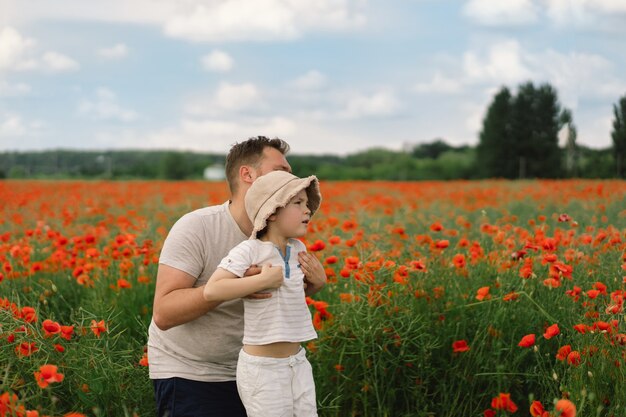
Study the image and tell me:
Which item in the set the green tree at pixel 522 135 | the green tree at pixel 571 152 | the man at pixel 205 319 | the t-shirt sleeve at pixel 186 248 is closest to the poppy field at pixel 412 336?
the man at pixel 205 319

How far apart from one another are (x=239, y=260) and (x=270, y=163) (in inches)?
20.2

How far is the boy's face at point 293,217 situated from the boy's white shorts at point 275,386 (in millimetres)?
431

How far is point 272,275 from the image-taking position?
7.77 ft

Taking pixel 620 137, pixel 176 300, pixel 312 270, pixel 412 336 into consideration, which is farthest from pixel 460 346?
pixel 620 137

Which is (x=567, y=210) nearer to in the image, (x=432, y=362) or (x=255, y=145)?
(x=432, y=362)

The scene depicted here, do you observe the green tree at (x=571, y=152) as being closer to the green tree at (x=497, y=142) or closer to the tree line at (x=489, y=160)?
the tree line at (x=489, y=160)

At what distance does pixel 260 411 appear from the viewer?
2412 millimetres

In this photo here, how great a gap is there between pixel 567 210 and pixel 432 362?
6.20 metres

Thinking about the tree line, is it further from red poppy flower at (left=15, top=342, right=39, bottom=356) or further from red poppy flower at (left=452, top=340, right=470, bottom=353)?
red poppy flower at (left=15, top=342, right=39, bottom=356)

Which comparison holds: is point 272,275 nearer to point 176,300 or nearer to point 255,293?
point 255,293

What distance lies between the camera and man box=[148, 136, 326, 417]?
9.16 ft

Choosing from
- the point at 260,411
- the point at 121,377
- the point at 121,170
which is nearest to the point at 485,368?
the point at 260,411

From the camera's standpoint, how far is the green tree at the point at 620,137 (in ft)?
60.1

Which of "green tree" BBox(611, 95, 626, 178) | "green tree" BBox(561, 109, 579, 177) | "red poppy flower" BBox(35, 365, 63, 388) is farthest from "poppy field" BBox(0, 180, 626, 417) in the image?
"green tree" BBox(561, 109, 579, 177)
